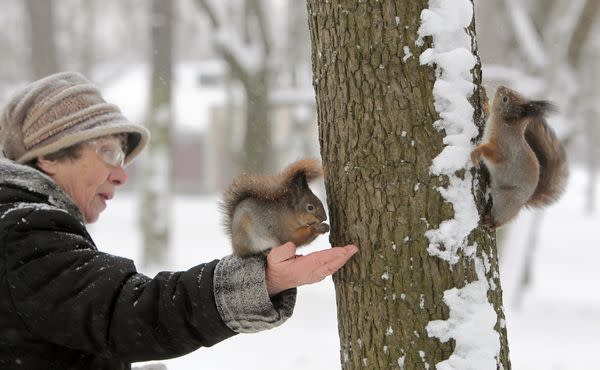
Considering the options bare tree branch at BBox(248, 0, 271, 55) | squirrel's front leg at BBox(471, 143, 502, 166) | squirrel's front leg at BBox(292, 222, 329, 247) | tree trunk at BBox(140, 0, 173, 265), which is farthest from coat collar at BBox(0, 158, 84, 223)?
bare tree branch at BBox(248, 0, 271, 55)

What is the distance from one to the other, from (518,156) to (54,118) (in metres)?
1.35

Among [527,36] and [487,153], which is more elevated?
[527,36]

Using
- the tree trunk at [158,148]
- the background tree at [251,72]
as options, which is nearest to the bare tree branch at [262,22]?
the background tree at [251,72]

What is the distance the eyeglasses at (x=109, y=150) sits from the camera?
2.12 metres

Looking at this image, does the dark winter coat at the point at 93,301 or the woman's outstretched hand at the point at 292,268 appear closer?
the dark winter coat at the point at 93,301

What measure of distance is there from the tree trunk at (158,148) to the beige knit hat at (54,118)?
9.18 m

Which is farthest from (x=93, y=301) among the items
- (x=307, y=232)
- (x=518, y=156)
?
(x=518, y=156)

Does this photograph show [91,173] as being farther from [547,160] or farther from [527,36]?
[527,36]

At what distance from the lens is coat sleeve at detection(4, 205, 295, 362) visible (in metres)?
1.68

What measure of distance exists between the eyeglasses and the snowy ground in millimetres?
3931

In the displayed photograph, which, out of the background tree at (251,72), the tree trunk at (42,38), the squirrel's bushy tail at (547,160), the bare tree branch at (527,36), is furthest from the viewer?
the tree trunk at (42,38)

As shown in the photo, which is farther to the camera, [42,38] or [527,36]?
[42,38]

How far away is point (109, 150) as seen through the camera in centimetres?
216

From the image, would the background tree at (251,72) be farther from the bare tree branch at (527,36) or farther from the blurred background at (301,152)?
the bare tree branch at (527,36)
